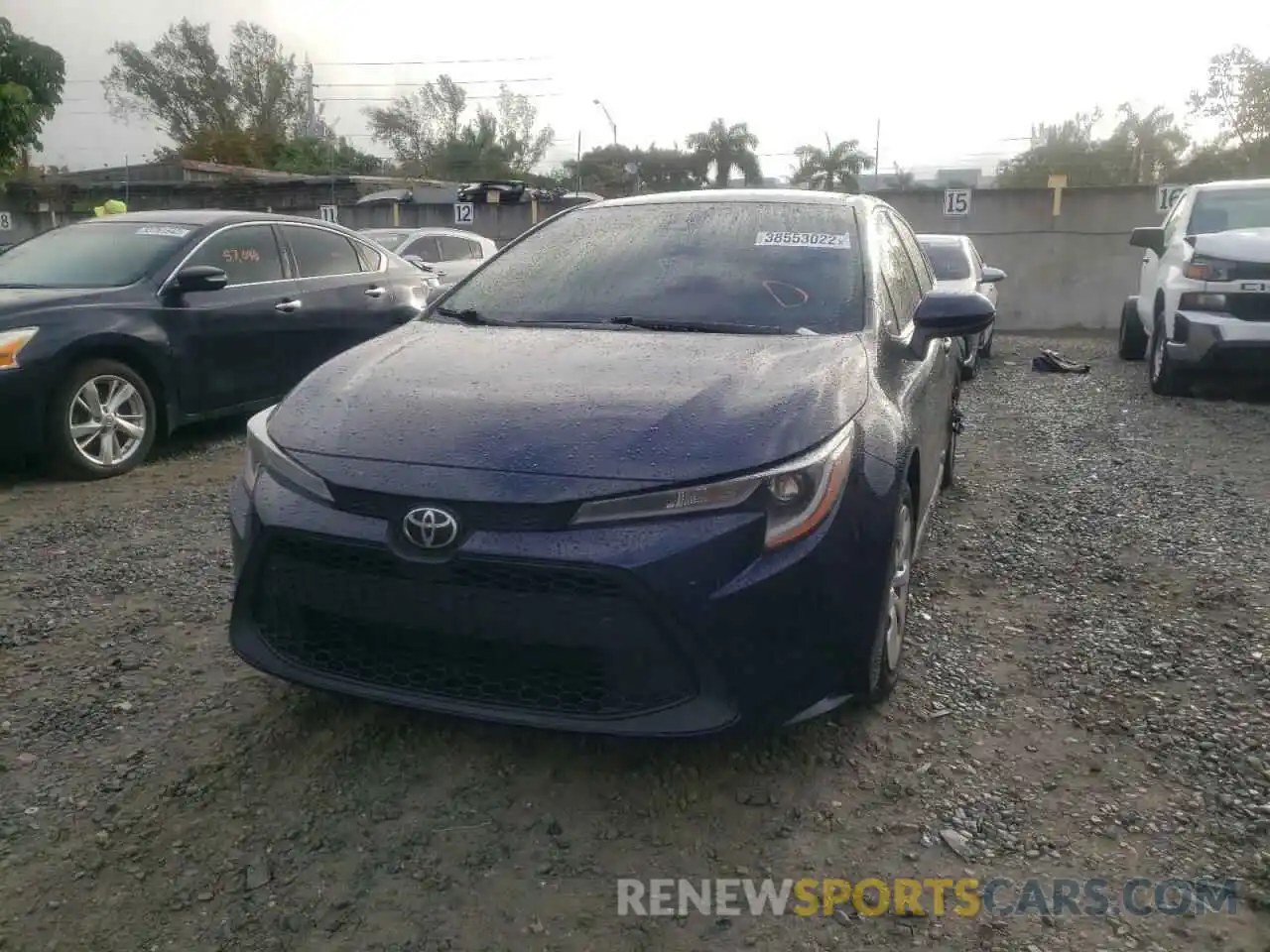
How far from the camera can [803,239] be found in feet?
12.5

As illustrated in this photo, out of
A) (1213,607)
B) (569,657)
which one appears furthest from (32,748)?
(1213,607)

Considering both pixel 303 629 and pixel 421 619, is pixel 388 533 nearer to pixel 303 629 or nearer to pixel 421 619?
pixel 421 619

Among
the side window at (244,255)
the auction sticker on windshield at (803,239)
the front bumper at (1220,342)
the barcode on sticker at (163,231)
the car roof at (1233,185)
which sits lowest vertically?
the front bumper at (1220,342)

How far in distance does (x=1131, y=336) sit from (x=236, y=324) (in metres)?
9.17

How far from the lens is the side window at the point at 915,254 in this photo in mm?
4648

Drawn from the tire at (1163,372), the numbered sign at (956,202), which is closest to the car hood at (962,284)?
the tire at (1163,372)

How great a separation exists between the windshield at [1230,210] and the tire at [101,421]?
8.01 meters

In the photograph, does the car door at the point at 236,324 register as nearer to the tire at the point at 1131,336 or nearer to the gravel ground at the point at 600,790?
the gravel ground at the point at 600,790

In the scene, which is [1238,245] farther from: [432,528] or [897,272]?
[432,528]

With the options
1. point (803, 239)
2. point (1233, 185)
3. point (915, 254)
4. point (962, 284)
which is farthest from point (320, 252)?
point (1233, 185)

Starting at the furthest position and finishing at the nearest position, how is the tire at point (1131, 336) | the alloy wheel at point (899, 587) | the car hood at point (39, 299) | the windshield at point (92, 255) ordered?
1. the tire at point (1131, 336)
2. the windshield at point (92, 255)
3. the car hood at point (39, 299)
4. the alloy wheel at point (899, 587)

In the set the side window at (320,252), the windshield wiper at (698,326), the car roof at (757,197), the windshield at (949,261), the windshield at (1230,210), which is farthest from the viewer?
the windshield at (949,261)

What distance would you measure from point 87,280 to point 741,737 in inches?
211

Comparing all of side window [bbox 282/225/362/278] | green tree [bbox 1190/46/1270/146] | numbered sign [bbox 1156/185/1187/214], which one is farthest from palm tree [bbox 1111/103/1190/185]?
side window [bbox 282/225/362/278]
